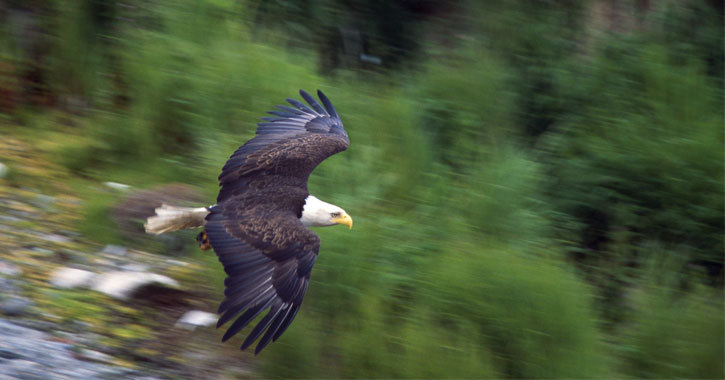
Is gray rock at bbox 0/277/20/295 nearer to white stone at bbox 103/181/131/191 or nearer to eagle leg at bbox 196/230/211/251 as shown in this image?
eagle leg at bbox 196/230/211/251

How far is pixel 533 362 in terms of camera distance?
4.46 metres

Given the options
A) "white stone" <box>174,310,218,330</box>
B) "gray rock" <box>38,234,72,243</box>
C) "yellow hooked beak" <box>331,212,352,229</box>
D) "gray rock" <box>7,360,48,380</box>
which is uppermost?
"yellow hooked beak" <box>331,212,352,229</box>

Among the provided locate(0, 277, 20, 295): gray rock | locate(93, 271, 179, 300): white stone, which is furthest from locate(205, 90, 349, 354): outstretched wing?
locate(0, 277, 20, 295): gray rock

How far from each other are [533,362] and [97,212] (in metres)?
3.47

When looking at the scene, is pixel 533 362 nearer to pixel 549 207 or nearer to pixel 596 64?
pixel 549 207

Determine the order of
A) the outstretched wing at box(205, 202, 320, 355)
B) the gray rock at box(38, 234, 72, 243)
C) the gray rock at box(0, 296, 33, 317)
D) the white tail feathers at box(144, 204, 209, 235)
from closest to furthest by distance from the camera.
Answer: the outstretched wing at box(205, 202, 320, 355)
the white tail feathers at box(144, 204, 209, 235)
the gray rock at box(0, 296, 33, 317)
the gray rock at box(38, 234, 72, 243)

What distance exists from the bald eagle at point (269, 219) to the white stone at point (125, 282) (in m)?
0.63

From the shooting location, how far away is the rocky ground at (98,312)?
4.46 metres

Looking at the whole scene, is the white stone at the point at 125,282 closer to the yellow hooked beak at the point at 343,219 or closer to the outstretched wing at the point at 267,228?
the outstretched wing at the point at 267,228

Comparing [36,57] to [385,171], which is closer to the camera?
[385,171]

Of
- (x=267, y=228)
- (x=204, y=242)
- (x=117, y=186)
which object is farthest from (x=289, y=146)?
(x=117, y=186)

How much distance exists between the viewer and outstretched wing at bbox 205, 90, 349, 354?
4.03 meters

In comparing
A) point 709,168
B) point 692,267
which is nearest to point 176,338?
point 692,267

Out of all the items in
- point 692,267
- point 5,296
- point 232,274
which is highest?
point 232,274
